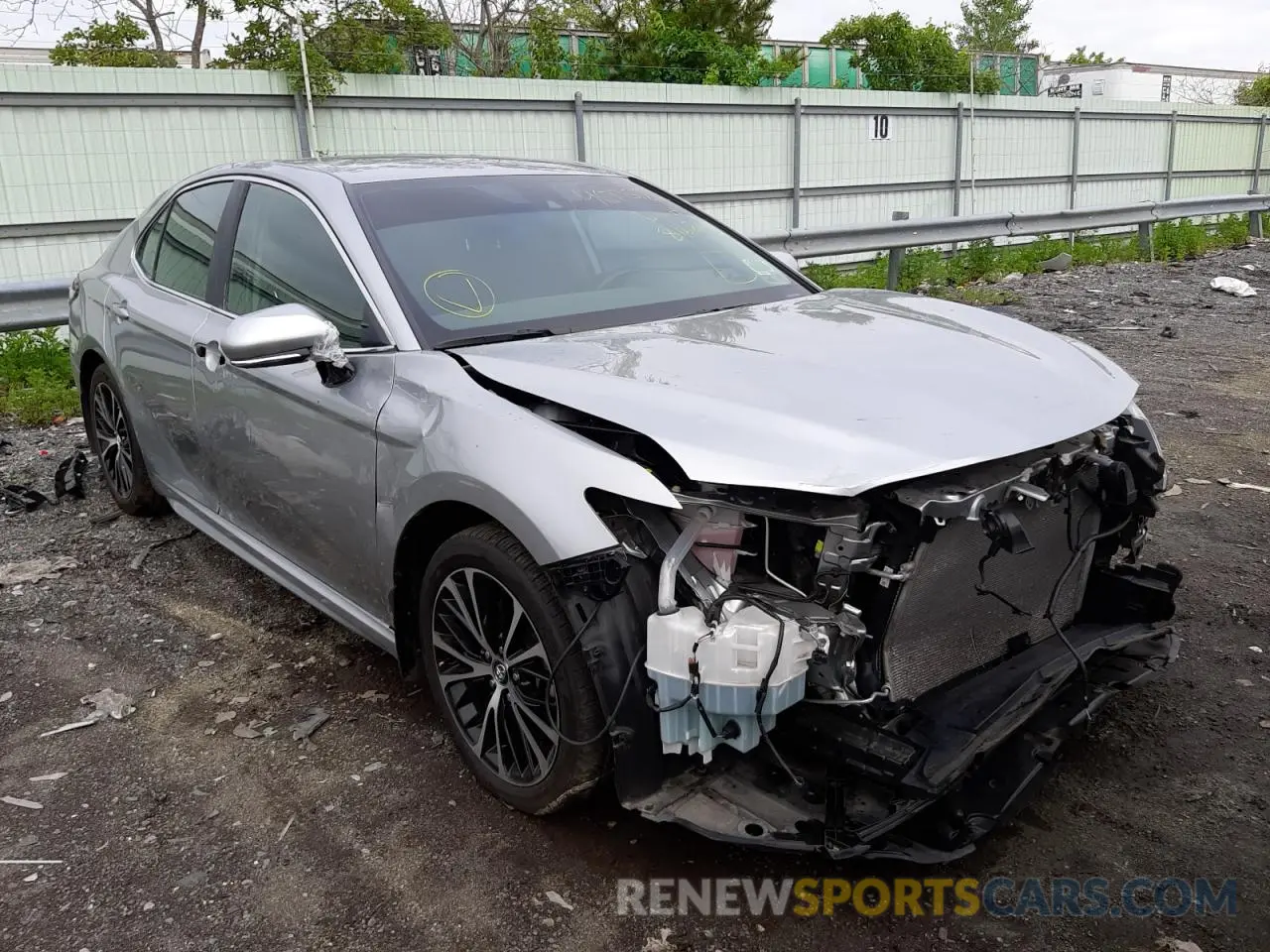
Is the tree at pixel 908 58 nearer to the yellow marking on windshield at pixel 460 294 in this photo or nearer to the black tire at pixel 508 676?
the yellow marking on windshield at pixel 460 294

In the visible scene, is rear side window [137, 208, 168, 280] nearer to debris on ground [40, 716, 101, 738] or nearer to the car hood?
debris on ground [40, 716, 101, 738]

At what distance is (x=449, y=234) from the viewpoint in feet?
11.5

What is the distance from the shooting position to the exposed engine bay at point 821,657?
2.39 metres

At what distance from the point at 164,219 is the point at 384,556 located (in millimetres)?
2474

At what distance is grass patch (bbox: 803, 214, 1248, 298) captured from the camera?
11.0 metres

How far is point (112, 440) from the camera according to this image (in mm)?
5234

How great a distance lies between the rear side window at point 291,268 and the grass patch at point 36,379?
3566 millimetres

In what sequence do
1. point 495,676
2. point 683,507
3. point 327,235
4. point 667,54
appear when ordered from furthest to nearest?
point 667,54, point 327,235, point 495,676, point 683,507

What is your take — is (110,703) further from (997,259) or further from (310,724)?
(997,259)

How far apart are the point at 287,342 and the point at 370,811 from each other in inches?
51.8

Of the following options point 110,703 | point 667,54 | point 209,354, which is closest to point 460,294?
point 209,354

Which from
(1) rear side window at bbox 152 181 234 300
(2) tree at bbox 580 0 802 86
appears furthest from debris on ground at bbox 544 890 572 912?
(2) tree at bbox 580 0 802 86

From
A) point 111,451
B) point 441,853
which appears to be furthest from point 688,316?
point 111,451

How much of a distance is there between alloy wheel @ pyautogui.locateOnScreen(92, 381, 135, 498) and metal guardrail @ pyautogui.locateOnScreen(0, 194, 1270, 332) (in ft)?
6.49
